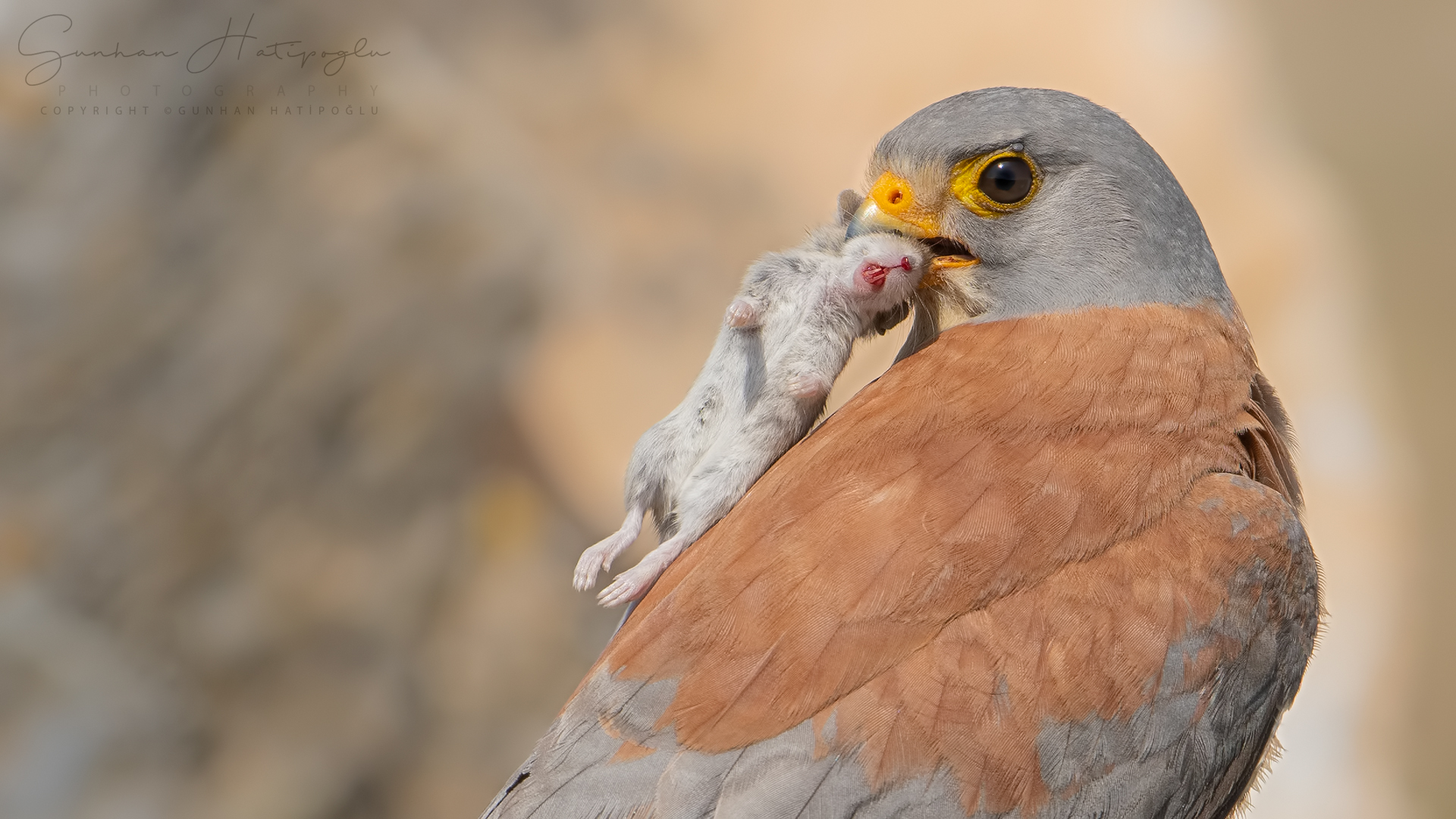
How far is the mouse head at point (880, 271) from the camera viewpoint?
2180 mm

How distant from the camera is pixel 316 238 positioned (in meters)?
5.15

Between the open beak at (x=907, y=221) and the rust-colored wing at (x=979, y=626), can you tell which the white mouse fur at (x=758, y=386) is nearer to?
the open beak at (x=907, y=221)

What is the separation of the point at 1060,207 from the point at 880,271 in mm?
384

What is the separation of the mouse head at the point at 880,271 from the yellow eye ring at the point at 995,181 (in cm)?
14

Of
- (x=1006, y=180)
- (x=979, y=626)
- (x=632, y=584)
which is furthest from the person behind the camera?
(x=1006, y=180)

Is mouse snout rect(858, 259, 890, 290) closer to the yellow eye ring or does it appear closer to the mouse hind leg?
the yellow eye ring

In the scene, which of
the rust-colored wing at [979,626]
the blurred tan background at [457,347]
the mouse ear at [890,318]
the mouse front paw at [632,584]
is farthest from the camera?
the blurred tan background at [457,347]

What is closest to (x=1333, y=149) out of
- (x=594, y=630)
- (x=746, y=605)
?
(x=594, y=630)

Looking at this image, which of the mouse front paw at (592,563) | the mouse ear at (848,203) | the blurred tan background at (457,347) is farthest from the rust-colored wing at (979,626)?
the blurred tan background at (457,347)

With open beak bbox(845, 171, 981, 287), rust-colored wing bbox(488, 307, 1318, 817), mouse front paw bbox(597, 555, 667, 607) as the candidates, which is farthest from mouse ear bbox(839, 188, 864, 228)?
mouse front paw bbox(597, 555, 667, 607)

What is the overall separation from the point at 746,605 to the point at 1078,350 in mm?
807

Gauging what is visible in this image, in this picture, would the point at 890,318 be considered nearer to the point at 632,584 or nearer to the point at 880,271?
the point at 880,271

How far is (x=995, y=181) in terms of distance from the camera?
2.20 meters

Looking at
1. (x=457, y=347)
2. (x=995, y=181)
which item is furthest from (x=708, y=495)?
(x=457, y=347)
